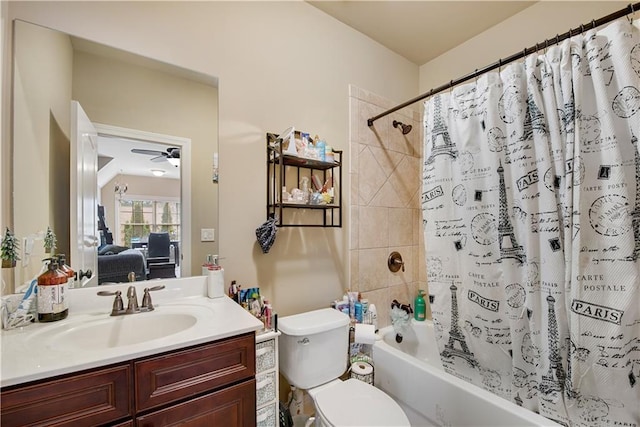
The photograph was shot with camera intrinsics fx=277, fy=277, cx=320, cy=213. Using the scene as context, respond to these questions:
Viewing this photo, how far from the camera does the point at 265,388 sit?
1.20 metres

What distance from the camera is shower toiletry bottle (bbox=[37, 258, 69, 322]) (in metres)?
1.01

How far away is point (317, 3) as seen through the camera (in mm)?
1801

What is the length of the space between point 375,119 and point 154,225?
1.59 metres

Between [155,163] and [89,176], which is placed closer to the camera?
[89,176]

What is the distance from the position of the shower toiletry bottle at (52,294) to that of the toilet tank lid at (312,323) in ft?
2.94

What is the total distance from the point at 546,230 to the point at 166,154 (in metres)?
1.75

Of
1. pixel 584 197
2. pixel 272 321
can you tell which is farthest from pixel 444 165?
pixel 272 321

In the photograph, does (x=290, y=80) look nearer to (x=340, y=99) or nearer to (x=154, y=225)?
(x=340, y=99)

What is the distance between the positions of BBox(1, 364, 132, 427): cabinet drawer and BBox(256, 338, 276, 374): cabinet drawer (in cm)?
49

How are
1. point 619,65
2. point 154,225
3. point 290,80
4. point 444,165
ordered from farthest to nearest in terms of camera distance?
point 290,80 < point 444,165 < point 154,225 < point 619,65

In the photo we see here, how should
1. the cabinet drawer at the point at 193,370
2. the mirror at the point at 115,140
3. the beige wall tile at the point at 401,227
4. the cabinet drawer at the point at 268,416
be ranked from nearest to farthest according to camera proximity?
the cabinet drawer at the point at 193,370, the mirror at the point at 115,140, the cabinet drawer at the point at 268,416, the beige wall tile at the point at 401,227

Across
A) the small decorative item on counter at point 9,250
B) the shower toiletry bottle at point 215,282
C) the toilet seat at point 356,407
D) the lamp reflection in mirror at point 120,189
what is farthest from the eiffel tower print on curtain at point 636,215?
the small decorative item on counter at point 9,250

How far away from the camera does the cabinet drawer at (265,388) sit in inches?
46.6

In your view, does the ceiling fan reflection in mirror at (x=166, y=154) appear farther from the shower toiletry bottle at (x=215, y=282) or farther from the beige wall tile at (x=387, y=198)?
the beige wall tile at (x=387, y=198)
